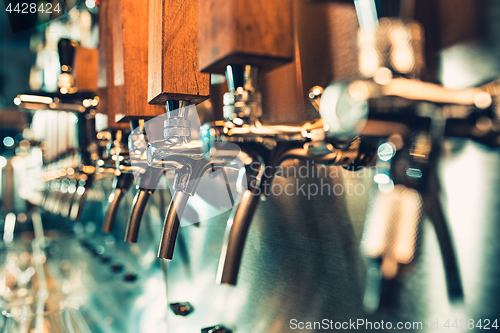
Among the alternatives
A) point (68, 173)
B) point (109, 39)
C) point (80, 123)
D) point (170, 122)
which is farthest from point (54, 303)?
point (170, 122)

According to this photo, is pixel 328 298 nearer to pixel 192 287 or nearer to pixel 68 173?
pixel 192 287

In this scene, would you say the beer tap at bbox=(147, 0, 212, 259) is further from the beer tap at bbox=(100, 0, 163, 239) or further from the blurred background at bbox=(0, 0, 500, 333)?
the beer tap at bbox=(100, 0, 163, 239)

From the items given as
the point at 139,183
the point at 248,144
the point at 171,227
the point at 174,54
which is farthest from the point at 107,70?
the point at 248,144

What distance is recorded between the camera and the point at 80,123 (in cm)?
143

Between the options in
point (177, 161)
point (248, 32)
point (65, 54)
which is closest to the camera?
point (248, 32)

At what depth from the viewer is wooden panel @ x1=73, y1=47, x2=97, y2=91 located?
146cm

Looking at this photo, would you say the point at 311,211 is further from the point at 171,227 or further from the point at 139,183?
the point at 139,183

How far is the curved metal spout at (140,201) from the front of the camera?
0.71m

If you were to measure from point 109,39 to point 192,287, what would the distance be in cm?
69

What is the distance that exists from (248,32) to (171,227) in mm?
291

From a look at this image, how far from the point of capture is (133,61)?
70 cm

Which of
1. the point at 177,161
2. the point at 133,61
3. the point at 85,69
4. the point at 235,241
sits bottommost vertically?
the point at 235,241

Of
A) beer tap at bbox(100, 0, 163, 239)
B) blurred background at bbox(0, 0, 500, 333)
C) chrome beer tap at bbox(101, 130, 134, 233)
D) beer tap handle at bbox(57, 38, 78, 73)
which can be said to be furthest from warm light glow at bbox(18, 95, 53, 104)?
beer tap at bbox(100, 0, 163, 239)

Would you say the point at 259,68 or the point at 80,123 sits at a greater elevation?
the point at 80,123
